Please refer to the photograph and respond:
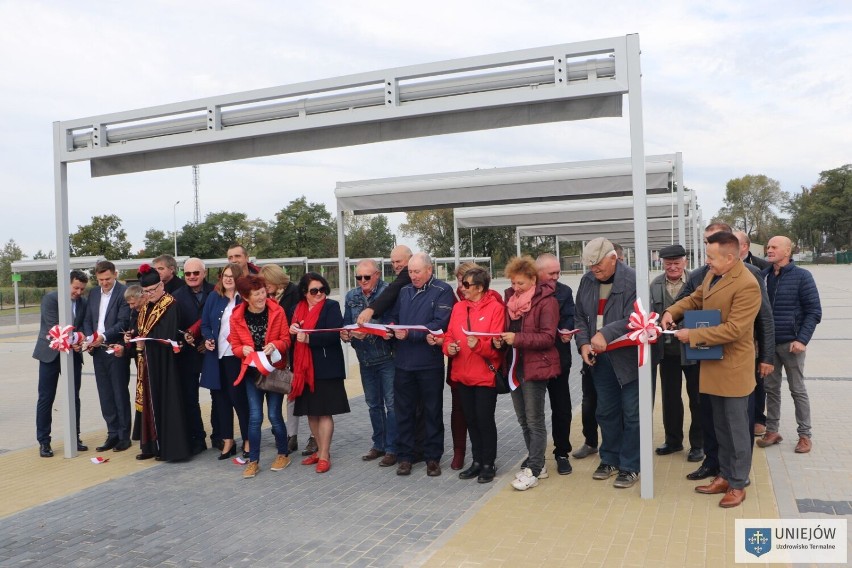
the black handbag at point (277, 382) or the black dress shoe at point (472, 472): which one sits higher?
the black handbag at point (277, 382)

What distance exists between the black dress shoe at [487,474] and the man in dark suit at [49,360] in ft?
14.1

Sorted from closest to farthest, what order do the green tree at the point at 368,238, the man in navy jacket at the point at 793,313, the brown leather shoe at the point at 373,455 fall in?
the man in navy jacket at the point at 793,313 → the brown leather shoe at the point at 373,455 → the green tree at the point at 368,238

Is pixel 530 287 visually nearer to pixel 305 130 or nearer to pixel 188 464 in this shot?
pixel 305 130

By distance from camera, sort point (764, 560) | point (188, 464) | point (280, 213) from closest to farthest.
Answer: point (764, 560) → point (188, 464) → point (280, 213)

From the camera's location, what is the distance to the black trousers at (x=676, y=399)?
6312 millimetres

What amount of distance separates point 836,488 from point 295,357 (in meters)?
4.45

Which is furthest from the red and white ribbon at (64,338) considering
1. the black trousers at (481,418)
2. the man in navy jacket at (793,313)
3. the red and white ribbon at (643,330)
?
the man in navy jacket at (793,313)

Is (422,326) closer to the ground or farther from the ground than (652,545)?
farther from the ground

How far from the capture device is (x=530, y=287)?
18.9ft

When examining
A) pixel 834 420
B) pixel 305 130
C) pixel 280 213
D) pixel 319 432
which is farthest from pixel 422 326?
pixel 280 213

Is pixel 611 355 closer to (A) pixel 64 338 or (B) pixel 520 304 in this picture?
(B) pixel 520 304

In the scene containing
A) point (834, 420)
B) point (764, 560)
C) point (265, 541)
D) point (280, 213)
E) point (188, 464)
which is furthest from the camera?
point (280, 213)

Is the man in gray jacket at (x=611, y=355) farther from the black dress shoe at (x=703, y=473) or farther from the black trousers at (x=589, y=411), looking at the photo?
the black trousers at (x=589, y=411)

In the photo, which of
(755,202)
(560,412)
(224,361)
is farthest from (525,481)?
(755,202)
